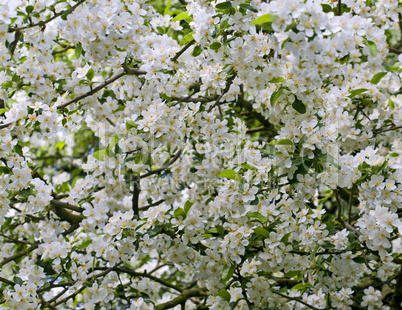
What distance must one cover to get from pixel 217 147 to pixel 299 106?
3.04 feet

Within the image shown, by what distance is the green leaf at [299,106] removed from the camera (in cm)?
194

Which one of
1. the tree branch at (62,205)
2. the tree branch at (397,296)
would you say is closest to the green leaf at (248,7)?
the tree branch at (62,205)

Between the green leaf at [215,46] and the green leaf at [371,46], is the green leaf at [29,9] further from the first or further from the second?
the green leaf at [371,46]

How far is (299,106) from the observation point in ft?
6.38

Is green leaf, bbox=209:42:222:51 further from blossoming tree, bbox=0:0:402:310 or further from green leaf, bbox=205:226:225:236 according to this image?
green leaf, bbox=205:226:225:236

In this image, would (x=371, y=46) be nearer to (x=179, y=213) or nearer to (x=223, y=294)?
(x=179, y=213)

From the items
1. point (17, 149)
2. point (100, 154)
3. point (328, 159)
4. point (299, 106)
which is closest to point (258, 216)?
point (328, 159)

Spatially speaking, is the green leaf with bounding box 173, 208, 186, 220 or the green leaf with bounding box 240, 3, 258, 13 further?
the green leaf with bounding box 173, 208, 186, 220

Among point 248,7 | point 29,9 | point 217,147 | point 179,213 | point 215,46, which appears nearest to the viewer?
point 248,7

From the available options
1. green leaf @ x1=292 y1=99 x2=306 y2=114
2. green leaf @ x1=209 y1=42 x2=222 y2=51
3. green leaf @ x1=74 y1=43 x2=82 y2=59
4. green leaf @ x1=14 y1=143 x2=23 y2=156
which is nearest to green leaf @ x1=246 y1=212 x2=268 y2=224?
green leaf @ x1=292 y1=99 x2=306 y2=114

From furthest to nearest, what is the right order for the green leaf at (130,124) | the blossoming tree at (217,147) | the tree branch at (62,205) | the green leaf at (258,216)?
the tree branch at (62,205), the green leaf at (130,124), the green leaf at (258,216), the blossoming tree at (217,147)

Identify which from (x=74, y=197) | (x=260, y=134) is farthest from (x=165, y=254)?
(x=260, y=134)

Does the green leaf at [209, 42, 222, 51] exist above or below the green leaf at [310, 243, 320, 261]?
above

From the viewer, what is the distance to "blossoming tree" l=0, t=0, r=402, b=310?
199 centimetres
